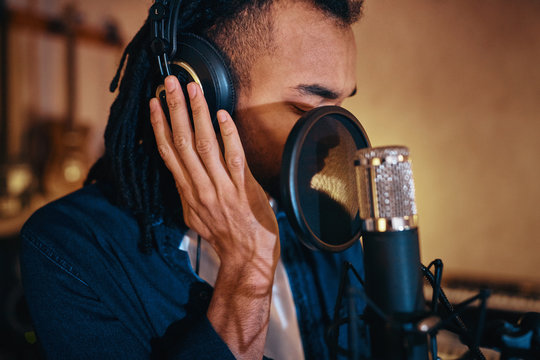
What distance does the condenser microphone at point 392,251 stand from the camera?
0.44 meters

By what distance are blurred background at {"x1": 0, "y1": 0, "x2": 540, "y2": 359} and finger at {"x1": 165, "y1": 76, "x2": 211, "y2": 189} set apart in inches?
71.7

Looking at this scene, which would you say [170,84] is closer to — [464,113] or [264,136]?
[264,136]

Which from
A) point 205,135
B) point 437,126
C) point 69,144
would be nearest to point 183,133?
point 205,135

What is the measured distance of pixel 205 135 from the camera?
739 millimetres

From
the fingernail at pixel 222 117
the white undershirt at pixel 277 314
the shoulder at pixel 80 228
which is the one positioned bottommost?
the white undershirt at pixel 277 314

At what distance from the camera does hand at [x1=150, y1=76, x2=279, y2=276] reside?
74cm

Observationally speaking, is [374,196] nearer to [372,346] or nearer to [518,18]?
[372,346]

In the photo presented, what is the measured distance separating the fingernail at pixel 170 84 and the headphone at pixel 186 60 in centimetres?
4

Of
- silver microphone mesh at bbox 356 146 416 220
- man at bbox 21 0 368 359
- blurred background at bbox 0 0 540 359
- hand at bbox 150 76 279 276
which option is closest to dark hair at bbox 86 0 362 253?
man at bbox 21 0 368 359

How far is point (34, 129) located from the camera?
2854mm

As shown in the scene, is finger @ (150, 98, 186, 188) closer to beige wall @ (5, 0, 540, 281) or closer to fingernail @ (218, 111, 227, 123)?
fingernail @ (218, 111, 227, 123)

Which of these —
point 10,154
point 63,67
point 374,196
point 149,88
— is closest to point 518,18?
point 149,88

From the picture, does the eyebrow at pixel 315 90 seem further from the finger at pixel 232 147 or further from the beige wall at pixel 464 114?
the beige wall at pixel 464 114

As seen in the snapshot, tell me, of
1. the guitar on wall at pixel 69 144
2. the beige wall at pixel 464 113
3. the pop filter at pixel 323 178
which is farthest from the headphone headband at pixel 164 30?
the guitar on wall at pixel 69 144
